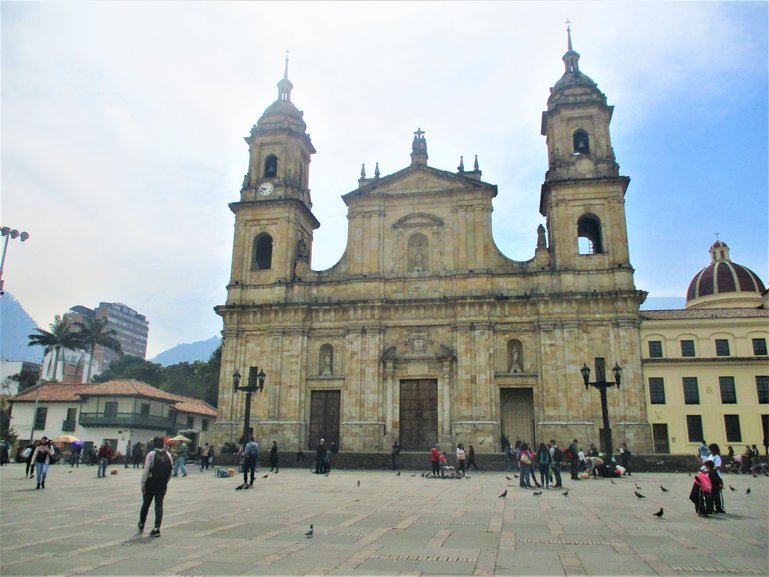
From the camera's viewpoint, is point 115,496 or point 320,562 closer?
point 320,562

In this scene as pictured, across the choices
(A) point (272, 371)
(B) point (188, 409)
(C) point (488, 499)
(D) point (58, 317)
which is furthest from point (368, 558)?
(D) point (58, 317)

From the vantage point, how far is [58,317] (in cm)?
7106

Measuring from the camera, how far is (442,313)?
122 ft

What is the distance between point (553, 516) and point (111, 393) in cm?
4486

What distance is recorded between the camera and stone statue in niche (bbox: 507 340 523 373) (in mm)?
35750

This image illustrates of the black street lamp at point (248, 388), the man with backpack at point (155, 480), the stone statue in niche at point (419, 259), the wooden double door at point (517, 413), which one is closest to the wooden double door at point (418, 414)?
the wooden double door at point (517, 413)

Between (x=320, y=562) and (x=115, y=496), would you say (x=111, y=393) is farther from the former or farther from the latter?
(x=320, y=562)

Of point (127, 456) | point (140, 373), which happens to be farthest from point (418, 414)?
point (140, 373)

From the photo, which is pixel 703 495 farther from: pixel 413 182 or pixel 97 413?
pixel 97 413

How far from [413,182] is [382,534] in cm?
3190

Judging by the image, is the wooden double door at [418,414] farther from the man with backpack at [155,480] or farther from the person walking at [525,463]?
the man with backpack at [155,480]

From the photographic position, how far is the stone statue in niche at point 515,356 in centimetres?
3575

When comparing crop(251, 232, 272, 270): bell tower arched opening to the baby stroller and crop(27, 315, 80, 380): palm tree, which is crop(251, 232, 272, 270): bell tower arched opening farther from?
crop(27, 315, 80, 380): palm tree

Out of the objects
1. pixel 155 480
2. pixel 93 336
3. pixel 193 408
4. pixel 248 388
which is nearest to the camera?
pixel 155 480
